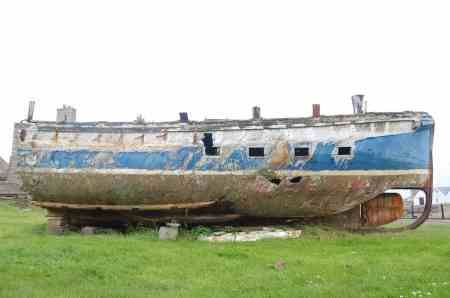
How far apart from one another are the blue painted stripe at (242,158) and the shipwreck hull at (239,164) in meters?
0.03

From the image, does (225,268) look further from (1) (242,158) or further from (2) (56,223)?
(2) (56,223)

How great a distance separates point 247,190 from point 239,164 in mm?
861

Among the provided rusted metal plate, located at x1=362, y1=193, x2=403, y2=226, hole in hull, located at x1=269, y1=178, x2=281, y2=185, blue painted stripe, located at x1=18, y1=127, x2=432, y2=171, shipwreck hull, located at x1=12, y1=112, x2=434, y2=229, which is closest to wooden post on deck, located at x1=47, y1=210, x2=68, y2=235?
shipwreck hull, located at x1=12, y1=112, x2=434, y2=229

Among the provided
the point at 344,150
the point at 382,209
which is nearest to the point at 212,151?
the point at 344,150

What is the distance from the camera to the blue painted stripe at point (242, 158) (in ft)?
50.8

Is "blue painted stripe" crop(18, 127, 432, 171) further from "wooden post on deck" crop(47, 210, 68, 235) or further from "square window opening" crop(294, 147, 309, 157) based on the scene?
"wooden post on deck" crop(47, 210, 68, 235)

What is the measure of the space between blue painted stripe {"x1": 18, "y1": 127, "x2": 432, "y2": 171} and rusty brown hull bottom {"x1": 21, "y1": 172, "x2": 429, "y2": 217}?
304mm

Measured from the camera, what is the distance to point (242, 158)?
15.9 metres

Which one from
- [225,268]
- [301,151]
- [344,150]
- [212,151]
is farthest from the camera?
[212,151]

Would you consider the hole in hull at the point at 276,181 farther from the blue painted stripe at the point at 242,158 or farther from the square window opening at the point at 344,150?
the square window opening at the point at 344,150

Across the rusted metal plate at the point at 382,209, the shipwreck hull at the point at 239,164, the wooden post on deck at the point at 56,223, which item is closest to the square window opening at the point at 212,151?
the shipwreck hull at the point at 239,164

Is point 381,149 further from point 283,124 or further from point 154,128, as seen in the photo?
point 154,128

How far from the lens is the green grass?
7.64 meters

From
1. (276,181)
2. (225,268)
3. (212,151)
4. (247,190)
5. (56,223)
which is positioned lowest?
(225,268)
